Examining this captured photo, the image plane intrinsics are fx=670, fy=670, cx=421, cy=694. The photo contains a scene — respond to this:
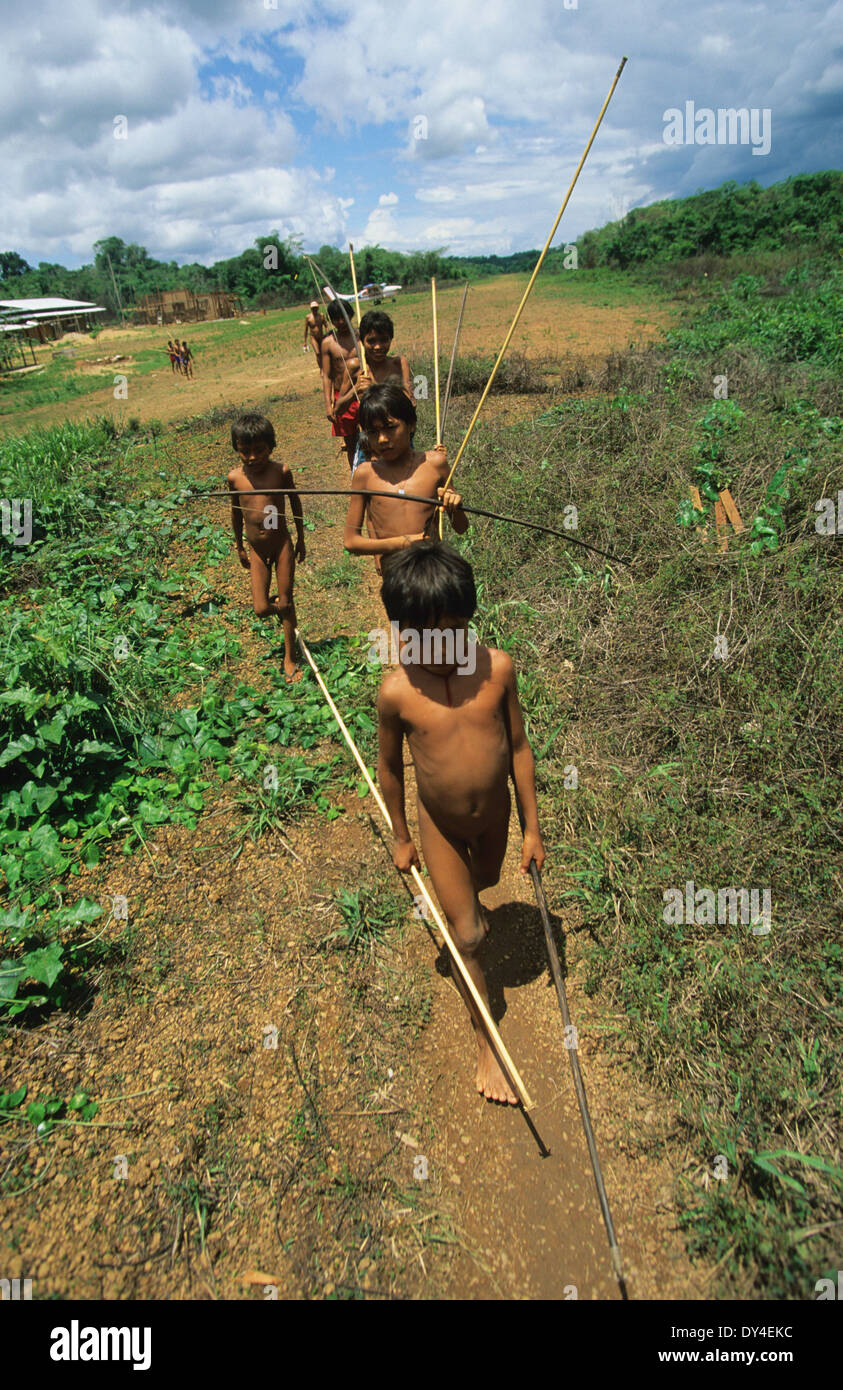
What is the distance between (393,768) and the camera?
2.34m

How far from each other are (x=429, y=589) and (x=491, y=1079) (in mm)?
1782

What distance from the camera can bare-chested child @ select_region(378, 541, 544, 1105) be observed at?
2.07m

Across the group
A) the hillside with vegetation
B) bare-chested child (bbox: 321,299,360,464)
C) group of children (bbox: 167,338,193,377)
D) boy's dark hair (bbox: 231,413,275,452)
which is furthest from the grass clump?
group of children (bbox: 167,338,193,377)

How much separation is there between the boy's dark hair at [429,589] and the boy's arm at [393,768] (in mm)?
257

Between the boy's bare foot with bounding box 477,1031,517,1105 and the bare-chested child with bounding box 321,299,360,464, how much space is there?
189 inches

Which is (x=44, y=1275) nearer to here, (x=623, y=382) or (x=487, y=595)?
(x=487, y=595)

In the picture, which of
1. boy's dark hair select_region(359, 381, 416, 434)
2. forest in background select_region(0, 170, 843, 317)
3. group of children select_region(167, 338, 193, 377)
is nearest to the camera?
boy's dark hair select_region(359, 381, 416, 434)

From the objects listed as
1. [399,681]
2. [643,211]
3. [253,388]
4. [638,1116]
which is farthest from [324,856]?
[643,211]

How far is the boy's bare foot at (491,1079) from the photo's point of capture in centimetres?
241

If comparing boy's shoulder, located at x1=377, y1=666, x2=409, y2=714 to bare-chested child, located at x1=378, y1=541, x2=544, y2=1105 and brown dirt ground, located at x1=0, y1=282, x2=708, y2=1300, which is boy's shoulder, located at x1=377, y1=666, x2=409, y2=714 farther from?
brown dirt ground, located at x1=0, y1=282, x2=708, y2=1300

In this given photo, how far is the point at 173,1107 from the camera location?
8.00ft

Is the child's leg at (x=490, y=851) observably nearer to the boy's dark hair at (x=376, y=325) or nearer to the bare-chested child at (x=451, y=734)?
the bare-chested child at (x=451, y=734)

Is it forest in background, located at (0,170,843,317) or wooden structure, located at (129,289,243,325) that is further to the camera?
wooden structure, located at (129,289,243,325)

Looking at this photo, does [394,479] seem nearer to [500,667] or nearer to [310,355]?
[500,667]
